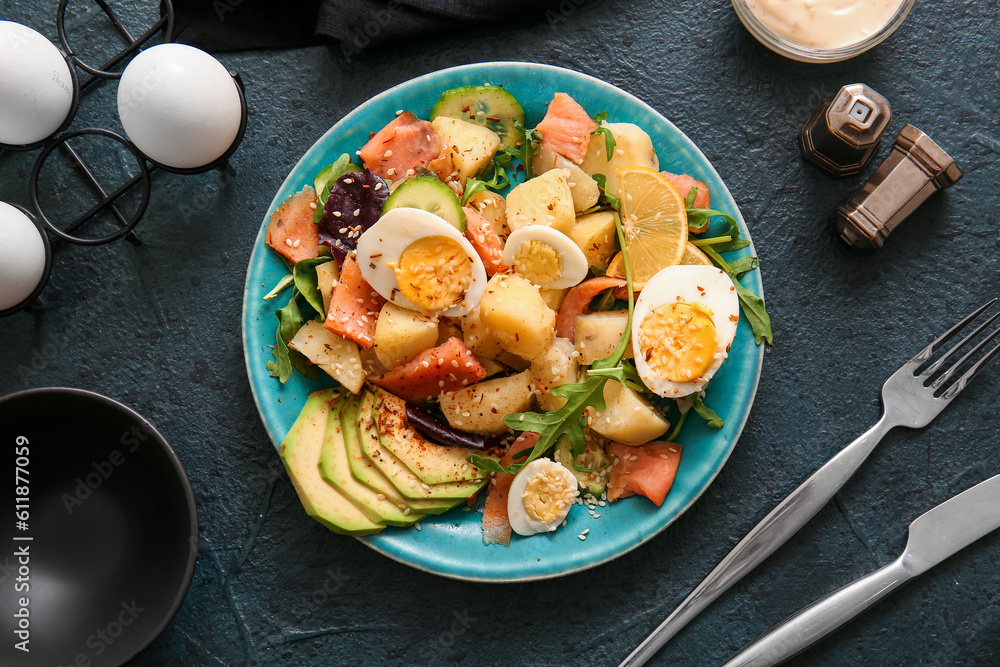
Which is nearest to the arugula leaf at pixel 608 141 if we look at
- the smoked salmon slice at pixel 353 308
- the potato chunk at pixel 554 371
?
the potato chunk at pixel 554 371

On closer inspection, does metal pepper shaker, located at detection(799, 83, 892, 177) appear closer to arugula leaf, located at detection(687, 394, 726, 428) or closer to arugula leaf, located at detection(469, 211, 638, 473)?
arugula leaf, located at detection(469, 211, 638, 473)

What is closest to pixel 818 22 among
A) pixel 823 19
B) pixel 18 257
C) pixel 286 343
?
pixel 823 19

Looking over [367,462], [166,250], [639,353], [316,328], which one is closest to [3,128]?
[166,250]

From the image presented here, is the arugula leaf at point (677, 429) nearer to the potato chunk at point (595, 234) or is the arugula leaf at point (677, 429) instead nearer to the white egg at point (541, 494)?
the white egg at point (541, 494)

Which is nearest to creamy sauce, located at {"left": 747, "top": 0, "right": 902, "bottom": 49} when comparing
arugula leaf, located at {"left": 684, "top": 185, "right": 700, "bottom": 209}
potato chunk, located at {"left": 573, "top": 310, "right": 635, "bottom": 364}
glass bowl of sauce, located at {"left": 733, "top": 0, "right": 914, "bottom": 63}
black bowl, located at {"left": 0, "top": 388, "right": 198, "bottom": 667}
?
glass bowl of sauce, located at {"left": 733, "top": 0, "right": 914, "bottom": 63}

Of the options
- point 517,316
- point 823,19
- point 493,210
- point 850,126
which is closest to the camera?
point 517,316

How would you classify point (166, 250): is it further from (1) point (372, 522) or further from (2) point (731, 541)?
(2) point (731, 541)

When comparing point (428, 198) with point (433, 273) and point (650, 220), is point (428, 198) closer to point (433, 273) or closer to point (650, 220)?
point (433, 273)
